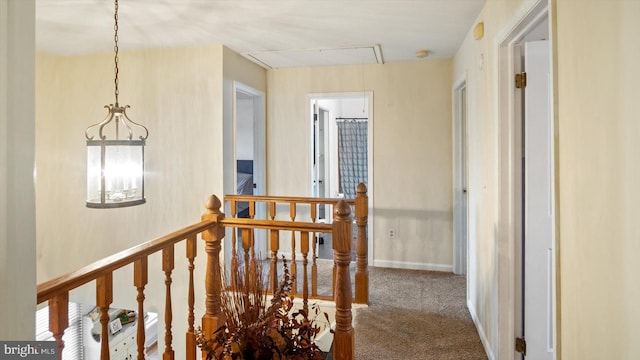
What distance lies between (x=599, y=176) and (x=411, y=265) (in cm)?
334

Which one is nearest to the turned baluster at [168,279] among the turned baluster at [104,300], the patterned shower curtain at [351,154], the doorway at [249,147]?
the turned baluster at [104,300]

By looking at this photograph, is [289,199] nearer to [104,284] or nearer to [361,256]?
[361,256]

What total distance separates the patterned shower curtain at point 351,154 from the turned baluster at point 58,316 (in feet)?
18.3

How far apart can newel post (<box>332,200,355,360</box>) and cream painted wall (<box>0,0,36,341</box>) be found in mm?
1613

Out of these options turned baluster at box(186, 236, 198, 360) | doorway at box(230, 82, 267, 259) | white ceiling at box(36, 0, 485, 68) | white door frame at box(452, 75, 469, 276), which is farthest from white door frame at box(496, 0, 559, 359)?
doorway at box(230, 82, 267, 259)

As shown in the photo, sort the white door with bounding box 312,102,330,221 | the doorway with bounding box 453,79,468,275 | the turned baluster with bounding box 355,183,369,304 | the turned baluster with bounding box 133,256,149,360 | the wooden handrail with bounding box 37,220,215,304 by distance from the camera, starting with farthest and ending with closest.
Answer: the white door with bounding box 312,102,330,221 → the doorway with bounding box 453,79,468,275 → the turned baluster with bounding box 355,183,369,304 → the turned baluster with bounding box 133,256,149,360 → the wooden handrail with bounding box 37,220,215,304

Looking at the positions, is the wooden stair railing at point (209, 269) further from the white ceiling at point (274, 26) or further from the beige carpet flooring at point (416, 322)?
the white ceiling at point (274, 26)

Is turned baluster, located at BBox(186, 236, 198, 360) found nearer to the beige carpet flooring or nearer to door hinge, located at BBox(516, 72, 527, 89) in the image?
the beige carpet flooring

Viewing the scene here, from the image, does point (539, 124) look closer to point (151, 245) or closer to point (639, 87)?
point (639, 87)

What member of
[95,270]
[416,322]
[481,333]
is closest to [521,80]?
[481,333]

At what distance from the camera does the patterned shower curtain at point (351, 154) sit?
6.67 metres

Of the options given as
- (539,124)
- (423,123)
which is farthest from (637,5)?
(423,123)

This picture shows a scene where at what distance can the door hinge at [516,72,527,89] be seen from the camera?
2.11 m

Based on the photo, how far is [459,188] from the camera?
4.05m
